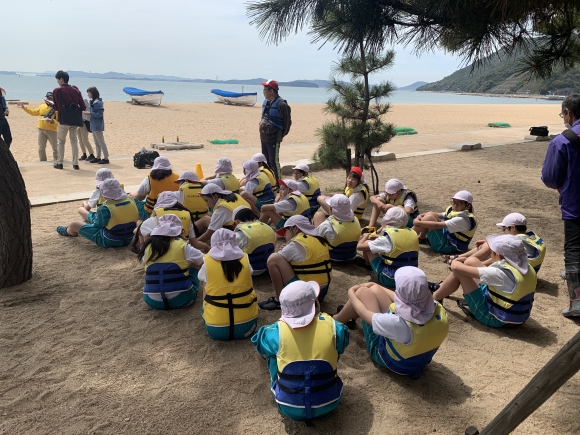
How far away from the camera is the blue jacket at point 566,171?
3.83m

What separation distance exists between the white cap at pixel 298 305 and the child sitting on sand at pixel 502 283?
156cm

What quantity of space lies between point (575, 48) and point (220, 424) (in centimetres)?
702

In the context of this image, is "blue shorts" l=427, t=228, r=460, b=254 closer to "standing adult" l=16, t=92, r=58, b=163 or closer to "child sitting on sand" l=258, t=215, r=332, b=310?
"child sitting on sand" l=258, t=215, r=332, b=310

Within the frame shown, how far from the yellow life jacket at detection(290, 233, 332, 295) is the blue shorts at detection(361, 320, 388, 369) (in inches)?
29.2

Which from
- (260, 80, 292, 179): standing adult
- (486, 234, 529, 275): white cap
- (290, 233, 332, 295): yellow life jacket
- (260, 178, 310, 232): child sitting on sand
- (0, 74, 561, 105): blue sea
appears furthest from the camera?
(0, 74, 561, 105): blue sea

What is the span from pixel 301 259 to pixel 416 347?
128 cm

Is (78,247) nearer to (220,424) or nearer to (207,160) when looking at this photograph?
(220,424)

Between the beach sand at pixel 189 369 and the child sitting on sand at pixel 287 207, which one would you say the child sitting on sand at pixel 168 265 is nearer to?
the beach sand at pixel 189 369

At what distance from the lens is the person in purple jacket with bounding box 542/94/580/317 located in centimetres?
382

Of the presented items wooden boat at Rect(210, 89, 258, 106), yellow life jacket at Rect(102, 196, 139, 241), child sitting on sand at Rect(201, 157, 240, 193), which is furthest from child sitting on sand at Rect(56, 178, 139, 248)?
wooden boat at Rect(210, 89, 258, 106)

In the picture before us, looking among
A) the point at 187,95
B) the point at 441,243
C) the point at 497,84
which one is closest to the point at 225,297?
the point at 441,243

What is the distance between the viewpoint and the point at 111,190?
16.6ft

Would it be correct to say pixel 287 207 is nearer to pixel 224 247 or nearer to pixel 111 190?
pixel 111 190

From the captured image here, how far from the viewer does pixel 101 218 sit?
5141 millimetres
